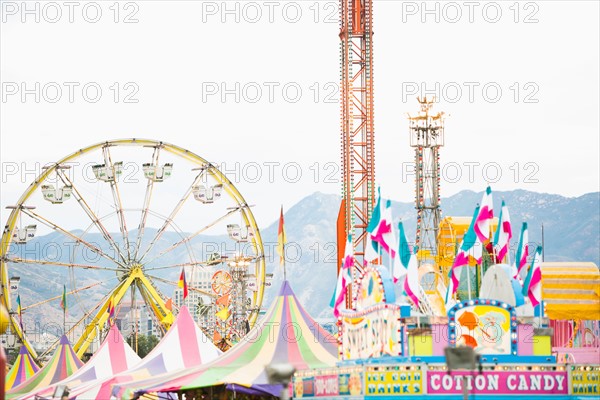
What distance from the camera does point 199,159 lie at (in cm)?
5328

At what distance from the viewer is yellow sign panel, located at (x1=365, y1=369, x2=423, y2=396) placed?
90.0 ft

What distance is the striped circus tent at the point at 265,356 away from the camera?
33.4 metres

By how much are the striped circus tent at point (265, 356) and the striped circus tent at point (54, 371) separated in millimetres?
8236

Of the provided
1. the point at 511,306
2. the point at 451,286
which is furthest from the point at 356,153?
the point at 511,306

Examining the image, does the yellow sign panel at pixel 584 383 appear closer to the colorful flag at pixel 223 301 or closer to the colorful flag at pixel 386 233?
the colorful flag at pixel 386 233

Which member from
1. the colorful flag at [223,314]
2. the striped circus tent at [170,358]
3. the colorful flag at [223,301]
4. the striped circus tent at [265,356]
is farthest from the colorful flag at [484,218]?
the colorful flag at [223,301]

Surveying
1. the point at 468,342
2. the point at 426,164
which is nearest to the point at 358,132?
the point at 426,164

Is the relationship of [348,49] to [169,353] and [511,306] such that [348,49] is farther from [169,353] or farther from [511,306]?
[511,306]

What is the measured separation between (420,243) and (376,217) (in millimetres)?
18915

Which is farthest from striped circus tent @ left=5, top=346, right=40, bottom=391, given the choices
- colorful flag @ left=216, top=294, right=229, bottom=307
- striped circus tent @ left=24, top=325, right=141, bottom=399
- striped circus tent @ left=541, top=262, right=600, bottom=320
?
striped circus tent @ left=541, top=262, right=600, bottom=320

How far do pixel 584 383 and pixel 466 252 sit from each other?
5645 mm

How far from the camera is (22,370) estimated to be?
50031 millimetres

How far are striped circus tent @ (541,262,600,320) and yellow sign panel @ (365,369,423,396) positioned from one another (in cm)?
676

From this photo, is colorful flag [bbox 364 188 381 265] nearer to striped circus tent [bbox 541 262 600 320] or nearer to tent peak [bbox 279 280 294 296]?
tent peak [bbox 279 280 294 296]
